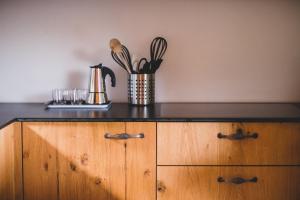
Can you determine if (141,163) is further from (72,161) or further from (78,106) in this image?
(78,106)

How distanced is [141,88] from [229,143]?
2.06ft

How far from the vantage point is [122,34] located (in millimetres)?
2336

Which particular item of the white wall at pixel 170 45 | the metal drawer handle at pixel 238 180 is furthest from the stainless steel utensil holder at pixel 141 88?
the metal drawer handle at pixel 238 180

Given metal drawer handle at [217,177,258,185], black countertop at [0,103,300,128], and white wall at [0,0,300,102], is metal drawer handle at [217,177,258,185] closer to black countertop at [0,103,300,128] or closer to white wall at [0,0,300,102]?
black countertop at [0,103,300,128]

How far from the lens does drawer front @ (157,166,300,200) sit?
1.86 metres

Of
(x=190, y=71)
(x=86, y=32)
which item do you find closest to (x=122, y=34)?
(x=86, y=32)

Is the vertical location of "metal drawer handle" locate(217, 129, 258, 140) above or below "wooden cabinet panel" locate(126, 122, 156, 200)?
above

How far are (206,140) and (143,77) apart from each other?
0.57 metres

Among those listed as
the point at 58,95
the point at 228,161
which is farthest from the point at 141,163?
the point at 58,95

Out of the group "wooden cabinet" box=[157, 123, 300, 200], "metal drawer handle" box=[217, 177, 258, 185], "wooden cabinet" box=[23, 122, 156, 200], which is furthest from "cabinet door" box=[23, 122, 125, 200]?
"metal drawer handle" box=[217, 177, 258, 185]

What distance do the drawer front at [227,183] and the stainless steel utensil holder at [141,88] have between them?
0.49 meters

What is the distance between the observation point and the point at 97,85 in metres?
2.17

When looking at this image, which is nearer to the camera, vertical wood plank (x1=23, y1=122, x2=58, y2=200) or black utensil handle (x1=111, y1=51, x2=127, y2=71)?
vertical wood plank (x1=23, y1=122, x2=58, y2=200)

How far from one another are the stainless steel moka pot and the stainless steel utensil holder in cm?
16
